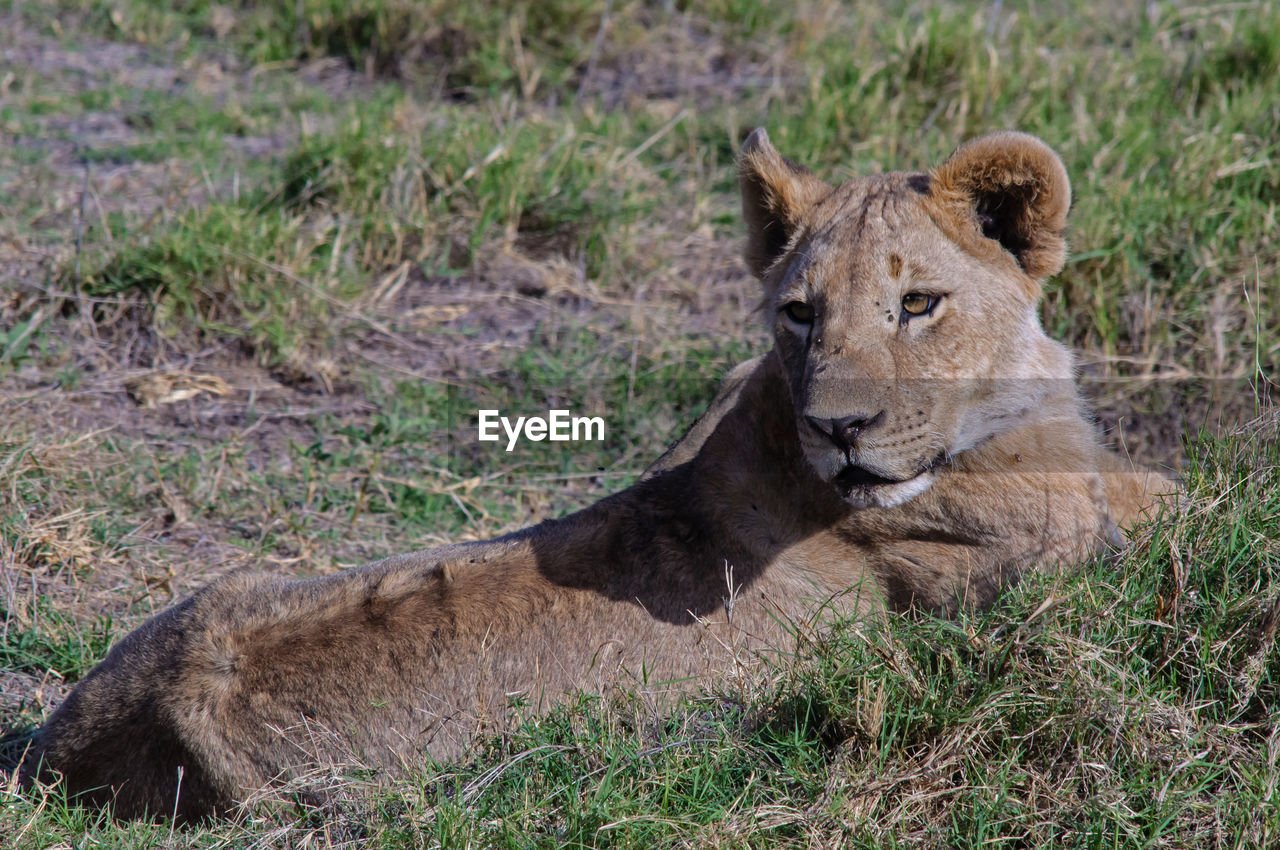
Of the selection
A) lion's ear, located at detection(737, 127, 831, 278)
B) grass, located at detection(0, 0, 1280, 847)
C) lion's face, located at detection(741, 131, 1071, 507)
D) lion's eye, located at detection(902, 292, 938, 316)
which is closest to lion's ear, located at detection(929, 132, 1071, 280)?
lion's face, located at detection(741, 131, 1071, 507)

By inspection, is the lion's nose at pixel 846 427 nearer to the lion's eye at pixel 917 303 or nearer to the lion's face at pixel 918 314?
the lion's face at pixel 918 314

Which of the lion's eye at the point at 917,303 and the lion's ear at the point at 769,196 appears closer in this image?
the lion's eye at the point at 917,303

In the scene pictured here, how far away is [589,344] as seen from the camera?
20.6 ft

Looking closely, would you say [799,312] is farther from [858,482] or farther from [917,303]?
[858,482]

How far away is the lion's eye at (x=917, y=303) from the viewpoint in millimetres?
3537

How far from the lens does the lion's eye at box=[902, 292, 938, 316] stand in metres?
3.54

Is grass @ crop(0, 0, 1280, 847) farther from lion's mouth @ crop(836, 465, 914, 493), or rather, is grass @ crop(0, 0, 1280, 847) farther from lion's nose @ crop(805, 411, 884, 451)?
lion's nose @ crop(805, 411, 884, 451)

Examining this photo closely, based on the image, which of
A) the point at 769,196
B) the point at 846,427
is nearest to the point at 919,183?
the point at 769,196

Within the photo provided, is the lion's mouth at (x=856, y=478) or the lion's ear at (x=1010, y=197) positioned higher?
the lion's ear at (x=1010, y=197)

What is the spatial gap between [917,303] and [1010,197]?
47cm

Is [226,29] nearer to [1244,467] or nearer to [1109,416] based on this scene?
[1109,416]

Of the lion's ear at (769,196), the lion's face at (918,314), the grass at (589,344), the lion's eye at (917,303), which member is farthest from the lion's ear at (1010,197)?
the grass at (589,344)

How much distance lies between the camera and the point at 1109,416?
18.8 ft

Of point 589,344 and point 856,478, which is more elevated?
point 856,478
